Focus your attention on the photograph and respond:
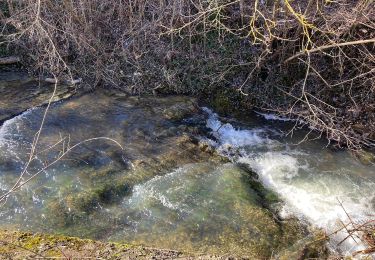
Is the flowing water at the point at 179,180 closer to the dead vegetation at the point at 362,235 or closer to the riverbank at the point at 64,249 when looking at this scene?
the dead vegetation at the point at 362,235

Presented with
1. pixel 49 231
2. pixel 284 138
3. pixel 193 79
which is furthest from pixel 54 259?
pixel 193 79

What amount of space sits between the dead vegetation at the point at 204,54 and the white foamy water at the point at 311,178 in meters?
0.65

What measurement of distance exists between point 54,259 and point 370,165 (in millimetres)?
4961

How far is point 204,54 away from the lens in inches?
330

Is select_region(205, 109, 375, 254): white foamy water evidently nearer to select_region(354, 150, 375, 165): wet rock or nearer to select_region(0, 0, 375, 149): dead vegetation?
select_region(354, 150, 375, 165): wet rock

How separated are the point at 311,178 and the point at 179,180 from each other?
6.32 ft

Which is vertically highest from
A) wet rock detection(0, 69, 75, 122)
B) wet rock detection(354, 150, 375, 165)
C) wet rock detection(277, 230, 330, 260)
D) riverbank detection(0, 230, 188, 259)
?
riverbank detection(0, 230, 188, 259)

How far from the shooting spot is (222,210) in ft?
17.0

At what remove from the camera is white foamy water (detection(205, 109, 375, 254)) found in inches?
209

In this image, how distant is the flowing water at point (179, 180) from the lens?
4.80 metres

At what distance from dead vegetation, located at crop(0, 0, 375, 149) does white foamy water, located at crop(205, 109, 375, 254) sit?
0.65m

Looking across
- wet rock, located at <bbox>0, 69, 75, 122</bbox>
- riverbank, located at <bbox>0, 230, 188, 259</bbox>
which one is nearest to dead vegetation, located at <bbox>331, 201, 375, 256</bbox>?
riverbank, located at <bbox>0, 230, 188, 259</bbox>

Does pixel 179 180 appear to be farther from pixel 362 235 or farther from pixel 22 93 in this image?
pixel 22 93

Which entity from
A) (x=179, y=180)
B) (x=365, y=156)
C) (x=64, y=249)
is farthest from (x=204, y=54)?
(x=64, y=249)
